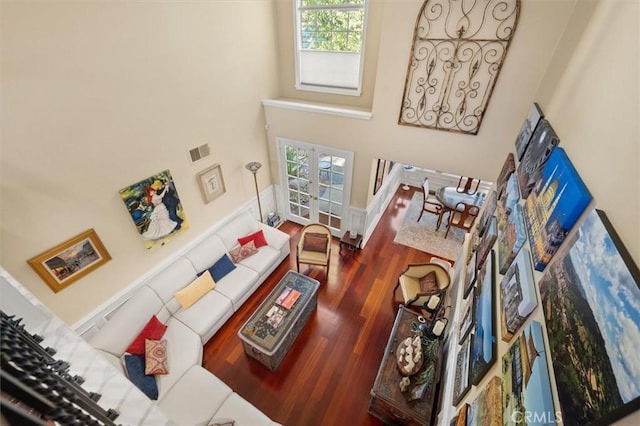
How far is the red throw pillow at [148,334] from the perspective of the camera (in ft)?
10.5

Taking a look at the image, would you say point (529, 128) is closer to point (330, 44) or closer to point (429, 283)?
point (429, 283)

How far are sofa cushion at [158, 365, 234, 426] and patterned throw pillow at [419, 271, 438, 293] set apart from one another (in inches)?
120

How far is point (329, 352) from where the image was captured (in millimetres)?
3805

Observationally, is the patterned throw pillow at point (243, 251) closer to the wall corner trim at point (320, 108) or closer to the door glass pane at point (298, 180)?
the door glass pane at point (298, 180)

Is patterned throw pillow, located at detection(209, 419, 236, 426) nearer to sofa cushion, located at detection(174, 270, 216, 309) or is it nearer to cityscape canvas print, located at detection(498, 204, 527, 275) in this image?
sofa cushion, located at detection(174, 270, 216, 309)

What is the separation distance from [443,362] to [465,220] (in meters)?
3.75

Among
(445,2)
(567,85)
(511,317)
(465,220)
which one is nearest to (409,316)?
(511,317)

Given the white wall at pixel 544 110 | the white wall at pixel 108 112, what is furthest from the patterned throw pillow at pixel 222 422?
the white wall at pixel 544 110

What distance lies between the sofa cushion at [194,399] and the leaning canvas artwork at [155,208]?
1.87 metres

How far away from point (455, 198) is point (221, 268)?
206 inches

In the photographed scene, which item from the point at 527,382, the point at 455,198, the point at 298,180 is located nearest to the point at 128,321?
the point at 298,180

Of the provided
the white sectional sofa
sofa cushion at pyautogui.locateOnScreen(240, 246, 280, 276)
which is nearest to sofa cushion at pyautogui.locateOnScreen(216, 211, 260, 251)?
the white sectional sofa

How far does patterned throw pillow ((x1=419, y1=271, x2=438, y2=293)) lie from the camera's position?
400 centimetres

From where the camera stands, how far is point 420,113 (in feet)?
12.2
